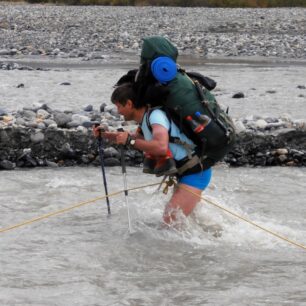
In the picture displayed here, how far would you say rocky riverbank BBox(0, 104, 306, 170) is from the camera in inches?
449

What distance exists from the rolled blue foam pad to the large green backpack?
8cm

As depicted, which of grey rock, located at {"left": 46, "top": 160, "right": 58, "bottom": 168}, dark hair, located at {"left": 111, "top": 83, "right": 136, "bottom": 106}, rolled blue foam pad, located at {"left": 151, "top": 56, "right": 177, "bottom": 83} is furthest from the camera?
grey rock, located at {"left": 46, "top": 160, "right": 58, "bottom": 168}

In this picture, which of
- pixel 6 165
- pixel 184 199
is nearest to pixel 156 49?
pixel 184 199

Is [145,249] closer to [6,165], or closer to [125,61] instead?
[6,165]

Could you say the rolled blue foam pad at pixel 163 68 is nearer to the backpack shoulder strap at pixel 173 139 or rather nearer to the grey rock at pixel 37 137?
the backpack shoulder strap at pixel 173 139

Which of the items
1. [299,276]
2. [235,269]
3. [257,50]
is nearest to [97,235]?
[235,269]

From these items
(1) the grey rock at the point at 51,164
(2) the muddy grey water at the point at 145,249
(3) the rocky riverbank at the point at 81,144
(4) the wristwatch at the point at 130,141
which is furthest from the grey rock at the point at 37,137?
(4) the wristwatch at the point at 130,141

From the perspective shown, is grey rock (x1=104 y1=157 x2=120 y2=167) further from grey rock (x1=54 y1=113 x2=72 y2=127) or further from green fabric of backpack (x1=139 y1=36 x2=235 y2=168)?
green fabric of backpack (x1=139 y1=36 x2=235 y2=168)

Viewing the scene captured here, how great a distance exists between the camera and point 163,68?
7172 mm

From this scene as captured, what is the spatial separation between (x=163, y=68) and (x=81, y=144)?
4514 mm

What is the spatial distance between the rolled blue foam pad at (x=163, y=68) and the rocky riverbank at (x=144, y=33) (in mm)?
21469

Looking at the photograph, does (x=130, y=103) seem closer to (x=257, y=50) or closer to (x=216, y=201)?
(x=216, y=201)

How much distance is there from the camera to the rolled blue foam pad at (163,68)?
282 inches

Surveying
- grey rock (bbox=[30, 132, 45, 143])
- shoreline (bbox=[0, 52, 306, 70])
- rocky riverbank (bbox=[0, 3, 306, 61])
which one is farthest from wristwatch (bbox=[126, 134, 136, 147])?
rocky riverbank (bbox=[0, 3, 306, 61])
